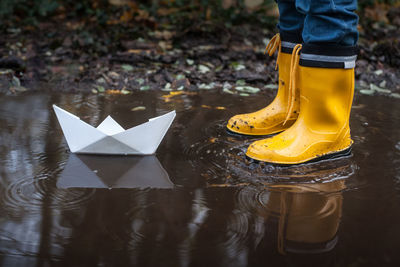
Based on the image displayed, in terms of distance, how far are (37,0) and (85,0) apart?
398 mm

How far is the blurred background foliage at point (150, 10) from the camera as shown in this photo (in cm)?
385

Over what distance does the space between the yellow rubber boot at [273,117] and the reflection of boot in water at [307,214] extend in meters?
0.52

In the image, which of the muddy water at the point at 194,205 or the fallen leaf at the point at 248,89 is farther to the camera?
the fallen leaf at the point at 248,89

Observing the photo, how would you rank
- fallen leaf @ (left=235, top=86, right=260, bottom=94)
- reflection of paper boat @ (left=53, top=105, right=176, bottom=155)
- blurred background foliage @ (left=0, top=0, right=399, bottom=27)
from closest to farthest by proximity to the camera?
reflection of paper boat @ (left=53, top=105, right=176, bottom=155) → fallen leaf @ (left=235, top=86, right=260, bottom=94) → blurred background foliage @ (left=0, top=0, right=399, bottom=27)

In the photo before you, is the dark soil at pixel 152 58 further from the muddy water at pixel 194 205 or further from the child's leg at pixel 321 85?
the child's leg at pixel 321 85

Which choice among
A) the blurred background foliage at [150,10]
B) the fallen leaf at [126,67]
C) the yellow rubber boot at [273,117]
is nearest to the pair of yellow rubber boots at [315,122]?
the yellow rubber boot at [273,117]

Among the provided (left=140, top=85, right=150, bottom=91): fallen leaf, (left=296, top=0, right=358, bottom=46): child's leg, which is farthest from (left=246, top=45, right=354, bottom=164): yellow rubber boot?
(left=140, top=85, right=150, bottom=91): fallen leaf

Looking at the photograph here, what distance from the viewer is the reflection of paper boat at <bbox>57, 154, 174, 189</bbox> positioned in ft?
4.39

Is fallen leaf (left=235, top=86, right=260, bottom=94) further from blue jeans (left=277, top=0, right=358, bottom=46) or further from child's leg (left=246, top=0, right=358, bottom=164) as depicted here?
blue jeans (left=277, top=0, right=358, bottom=46)

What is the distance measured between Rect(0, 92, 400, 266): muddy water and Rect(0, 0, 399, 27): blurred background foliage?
2.25 m

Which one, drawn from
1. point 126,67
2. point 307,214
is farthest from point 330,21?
point 126,67

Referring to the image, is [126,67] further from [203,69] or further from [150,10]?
[150,10]

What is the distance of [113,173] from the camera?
4.67 ft

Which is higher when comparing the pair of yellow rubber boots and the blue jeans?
the blue jeans
